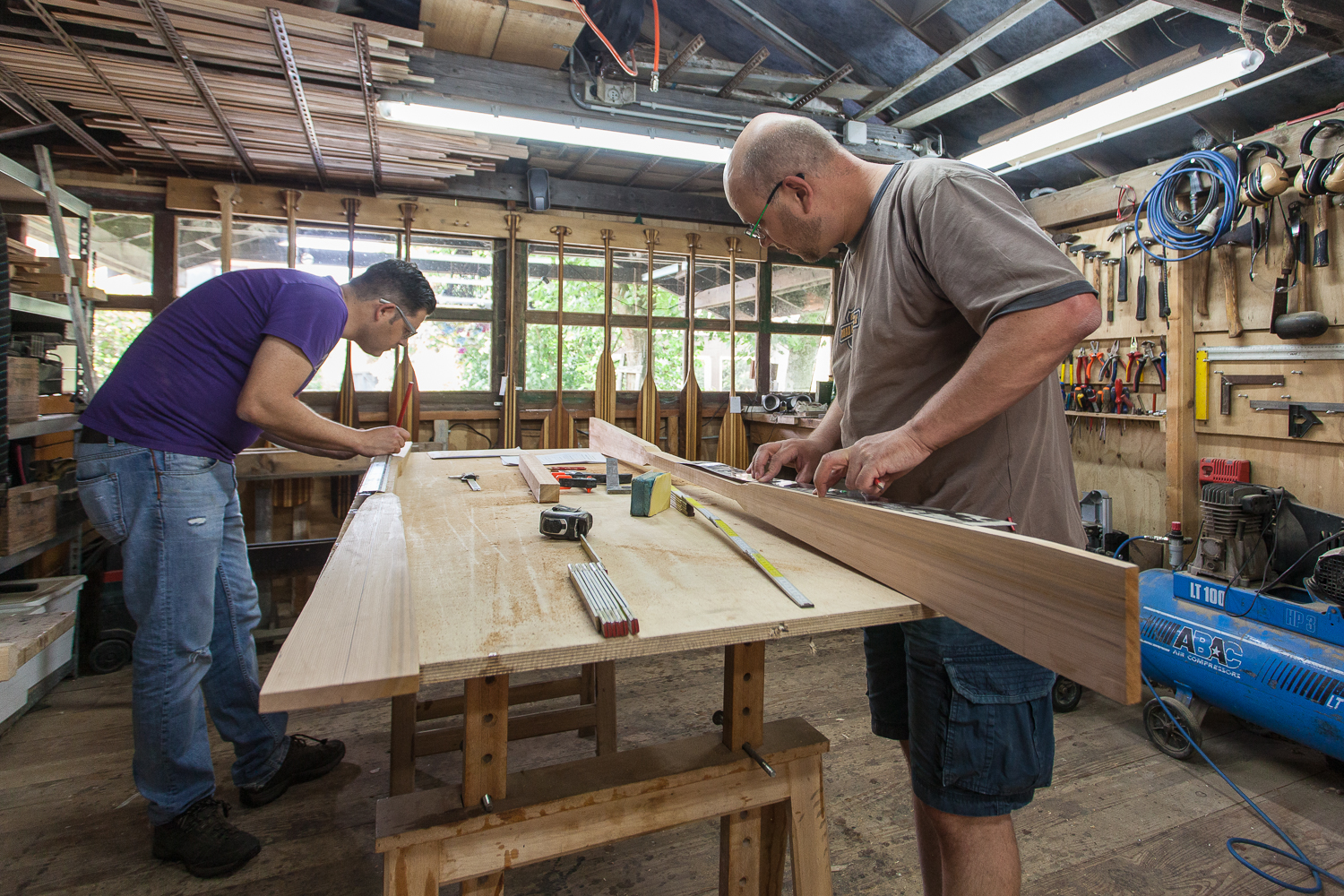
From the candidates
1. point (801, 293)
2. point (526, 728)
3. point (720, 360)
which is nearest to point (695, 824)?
point (526, 728)

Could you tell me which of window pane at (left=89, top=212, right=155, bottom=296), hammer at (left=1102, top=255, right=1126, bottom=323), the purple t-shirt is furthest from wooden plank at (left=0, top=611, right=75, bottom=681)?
hammer at (left=1102, top=255, right=1126, bottom=323)

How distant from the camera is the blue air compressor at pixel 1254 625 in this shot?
202 cm

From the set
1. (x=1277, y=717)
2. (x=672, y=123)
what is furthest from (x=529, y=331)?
(x=1277, y=717)

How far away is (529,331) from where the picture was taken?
15.1ft

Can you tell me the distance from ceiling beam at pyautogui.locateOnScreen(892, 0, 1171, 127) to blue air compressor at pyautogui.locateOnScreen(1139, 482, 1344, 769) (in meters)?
1.86

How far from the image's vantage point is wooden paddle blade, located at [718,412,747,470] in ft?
16.2

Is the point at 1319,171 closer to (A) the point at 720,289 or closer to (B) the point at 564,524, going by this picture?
Result: (B) the point at 564,524

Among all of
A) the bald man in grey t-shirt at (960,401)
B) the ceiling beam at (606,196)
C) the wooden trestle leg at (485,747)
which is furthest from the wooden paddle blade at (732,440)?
the wooden trestle leg at (485,747)

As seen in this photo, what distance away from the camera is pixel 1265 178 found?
2.73 m

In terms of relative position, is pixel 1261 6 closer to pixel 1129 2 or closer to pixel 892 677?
pixel 1129 2

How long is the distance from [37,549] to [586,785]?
2760 mm

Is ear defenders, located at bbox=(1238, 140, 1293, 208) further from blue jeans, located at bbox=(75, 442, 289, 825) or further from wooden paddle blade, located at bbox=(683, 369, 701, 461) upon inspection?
blue jeans, located at bbox=(75, 442, 289, 825)

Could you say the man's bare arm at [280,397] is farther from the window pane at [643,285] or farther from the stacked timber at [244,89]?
the window pane at [643,285]

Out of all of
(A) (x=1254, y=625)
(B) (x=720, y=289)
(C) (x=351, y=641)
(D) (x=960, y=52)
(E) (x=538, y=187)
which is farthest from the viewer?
(B) (x=720, y=289)
